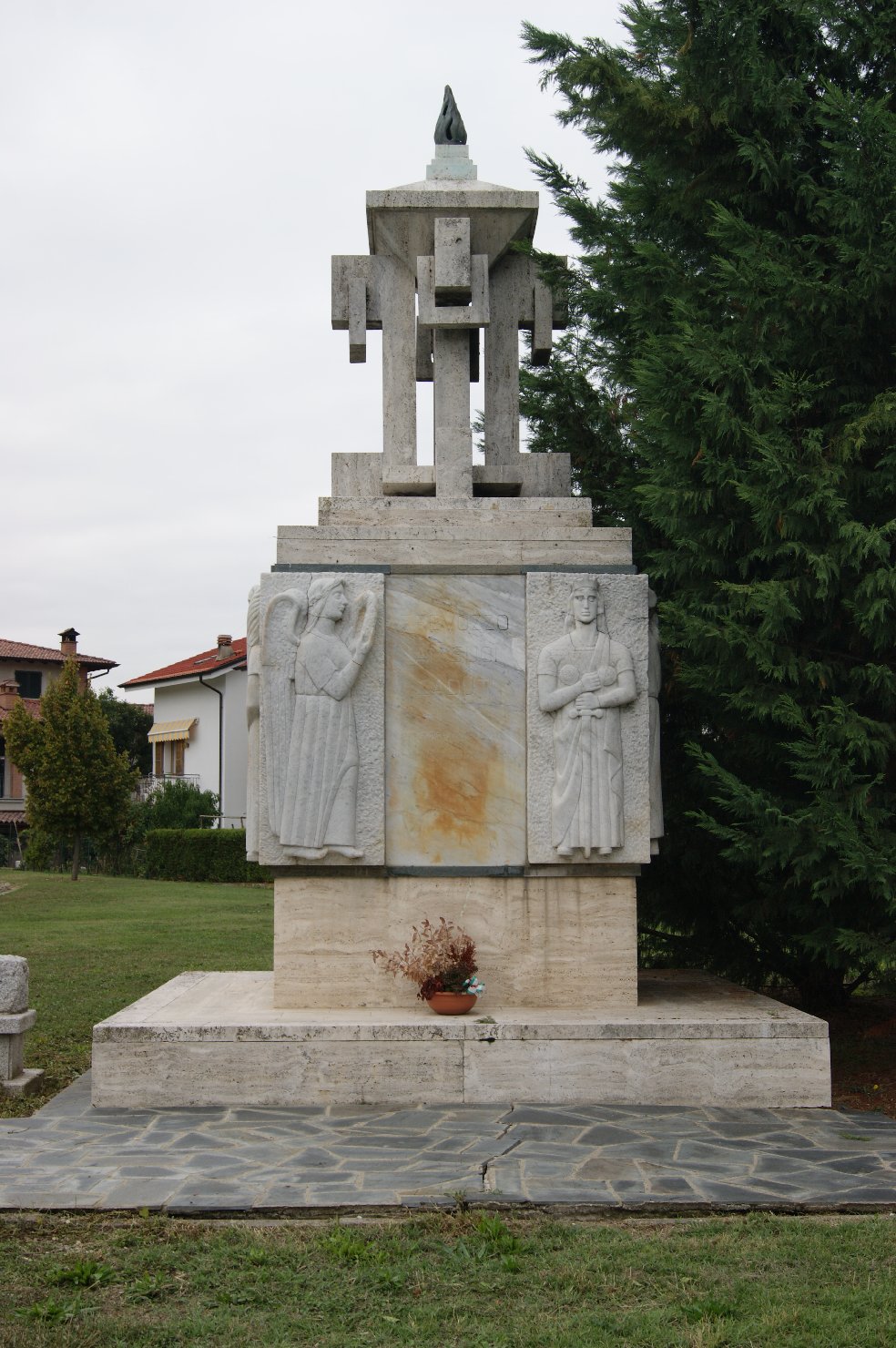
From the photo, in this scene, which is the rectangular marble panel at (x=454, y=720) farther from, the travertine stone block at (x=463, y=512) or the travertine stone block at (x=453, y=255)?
the travertine stone block at (x=453, y=255)

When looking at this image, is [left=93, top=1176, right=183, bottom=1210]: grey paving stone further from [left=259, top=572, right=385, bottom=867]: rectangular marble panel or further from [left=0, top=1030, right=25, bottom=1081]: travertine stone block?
[left=259, top=572, right=385, bottom=867]: rectangular marble panel

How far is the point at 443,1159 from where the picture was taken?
18.7 feet

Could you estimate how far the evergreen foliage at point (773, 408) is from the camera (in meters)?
7.18

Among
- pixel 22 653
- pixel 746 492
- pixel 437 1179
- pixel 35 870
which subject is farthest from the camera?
pixel 22 653

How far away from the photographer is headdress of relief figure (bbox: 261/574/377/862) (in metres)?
7.43

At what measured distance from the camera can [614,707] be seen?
297 inches

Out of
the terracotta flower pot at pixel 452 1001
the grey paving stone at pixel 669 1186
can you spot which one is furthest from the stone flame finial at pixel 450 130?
the grey paving stone at pixel 669 1186

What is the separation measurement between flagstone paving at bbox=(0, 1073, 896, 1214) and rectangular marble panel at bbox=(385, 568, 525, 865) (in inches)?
59.6

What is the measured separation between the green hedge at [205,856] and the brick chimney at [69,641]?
1909 cm

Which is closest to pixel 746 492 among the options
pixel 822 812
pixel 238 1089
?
pixel 822 812

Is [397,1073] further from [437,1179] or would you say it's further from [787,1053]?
[787,1053]

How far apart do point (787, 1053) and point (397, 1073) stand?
198 centimetres

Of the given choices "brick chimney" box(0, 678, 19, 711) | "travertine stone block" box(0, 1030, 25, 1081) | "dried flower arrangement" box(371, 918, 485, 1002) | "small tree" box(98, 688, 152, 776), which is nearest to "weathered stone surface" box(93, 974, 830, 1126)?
"dried flower arrangement" box(371, 918, 485, 1002)

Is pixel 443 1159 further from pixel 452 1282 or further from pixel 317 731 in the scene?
pixel 317 731
